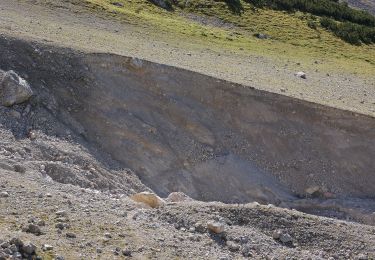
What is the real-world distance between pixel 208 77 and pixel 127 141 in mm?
4684

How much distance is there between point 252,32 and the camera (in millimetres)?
47438

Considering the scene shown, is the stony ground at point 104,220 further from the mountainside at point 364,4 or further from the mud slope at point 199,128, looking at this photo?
the mountainside at point 364,4

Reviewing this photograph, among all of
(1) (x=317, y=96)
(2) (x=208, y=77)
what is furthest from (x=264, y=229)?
(1) (x=317, y=96)

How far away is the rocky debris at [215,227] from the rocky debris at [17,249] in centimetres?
456

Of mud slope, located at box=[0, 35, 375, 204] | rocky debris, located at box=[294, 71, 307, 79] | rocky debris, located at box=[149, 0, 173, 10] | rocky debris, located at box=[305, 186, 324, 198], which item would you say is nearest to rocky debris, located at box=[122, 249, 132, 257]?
mud slope, located at box=[0, 35, 375, 204]

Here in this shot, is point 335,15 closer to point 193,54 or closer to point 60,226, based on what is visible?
point 193,54

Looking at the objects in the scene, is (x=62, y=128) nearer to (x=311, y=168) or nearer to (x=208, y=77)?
(x=208, y=77)

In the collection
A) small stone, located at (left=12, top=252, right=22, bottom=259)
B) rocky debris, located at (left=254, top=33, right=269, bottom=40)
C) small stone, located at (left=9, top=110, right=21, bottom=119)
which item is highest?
small stone, located at (left=12, top=252, right=22, bottom=259)

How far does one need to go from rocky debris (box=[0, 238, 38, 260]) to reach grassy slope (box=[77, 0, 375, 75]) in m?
24.4

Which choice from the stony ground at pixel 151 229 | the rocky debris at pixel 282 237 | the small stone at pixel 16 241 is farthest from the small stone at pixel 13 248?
the rocky debris at pixel 282 237

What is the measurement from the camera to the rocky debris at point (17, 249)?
972cm

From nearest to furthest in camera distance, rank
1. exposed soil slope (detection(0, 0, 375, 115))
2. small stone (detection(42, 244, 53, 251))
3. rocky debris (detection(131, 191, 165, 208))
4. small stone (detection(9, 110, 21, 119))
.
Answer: small stone (detection(42, 244, 53, 251))
rocky debris (detection(131, 191, 165, 208))
small stone (detection(9, 110, 21, 119))
exposed soil slope (detection(0, 0, 375, 115))

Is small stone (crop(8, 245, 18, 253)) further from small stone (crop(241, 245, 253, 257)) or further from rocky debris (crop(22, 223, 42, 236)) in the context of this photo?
small stone (crop(241, 245, 253, 257))

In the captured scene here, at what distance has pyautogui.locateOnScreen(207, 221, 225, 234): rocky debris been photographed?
43.5 feet
